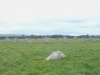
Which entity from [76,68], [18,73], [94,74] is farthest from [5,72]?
[94,74]

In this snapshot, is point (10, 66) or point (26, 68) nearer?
point (26, 68)

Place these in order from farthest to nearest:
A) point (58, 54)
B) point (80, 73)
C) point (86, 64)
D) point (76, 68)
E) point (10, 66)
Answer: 1. point (58, 54)
2. point (10, 66)
3. point (86, 64)
4. point (76, 68)
5. point (80, 73)

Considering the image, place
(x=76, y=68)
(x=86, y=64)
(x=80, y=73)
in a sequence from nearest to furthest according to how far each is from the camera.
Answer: (x=80, y=73) < (x=76, y=68) < (x=86, y=64)

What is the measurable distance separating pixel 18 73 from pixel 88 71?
17.9 feet

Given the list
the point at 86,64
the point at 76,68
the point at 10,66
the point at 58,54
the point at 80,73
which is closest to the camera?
the point at 80,73

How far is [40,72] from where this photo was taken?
17469 mm

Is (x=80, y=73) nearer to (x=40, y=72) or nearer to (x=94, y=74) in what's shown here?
(x=94, y=74)

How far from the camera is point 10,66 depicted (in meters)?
21.1

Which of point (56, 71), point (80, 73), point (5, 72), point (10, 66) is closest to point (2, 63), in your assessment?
point (10, 66)

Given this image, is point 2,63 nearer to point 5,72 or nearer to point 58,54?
point 5,72

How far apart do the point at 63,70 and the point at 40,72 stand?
1762 millimetres

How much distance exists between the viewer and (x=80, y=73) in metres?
17.0

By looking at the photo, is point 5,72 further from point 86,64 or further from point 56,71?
point 86,64

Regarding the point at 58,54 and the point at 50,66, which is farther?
the point at 58,54
